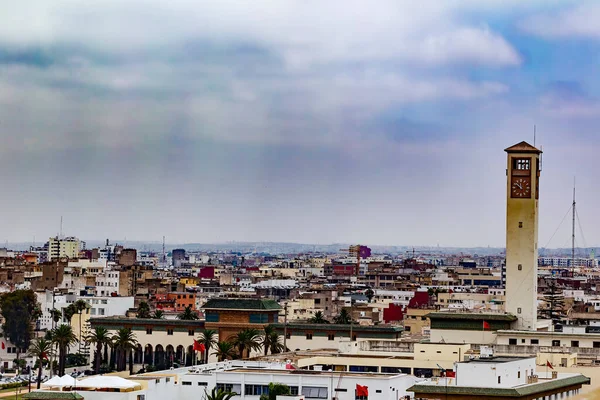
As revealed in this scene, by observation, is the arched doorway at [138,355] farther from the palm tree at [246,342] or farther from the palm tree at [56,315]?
the palm tree at [56,315]

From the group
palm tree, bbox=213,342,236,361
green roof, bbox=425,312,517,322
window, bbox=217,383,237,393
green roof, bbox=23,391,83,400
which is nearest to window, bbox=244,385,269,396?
window, bbox=217,383,237,393

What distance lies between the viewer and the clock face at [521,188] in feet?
239

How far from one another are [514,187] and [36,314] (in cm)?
4439

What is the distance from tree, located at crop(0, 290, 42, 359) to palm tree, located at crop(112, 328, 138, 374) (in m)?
18.9

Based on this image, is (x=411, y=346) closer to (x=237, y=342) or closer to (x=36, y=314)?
(x=237, y=342)

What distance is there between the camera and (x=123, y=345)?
84.6m

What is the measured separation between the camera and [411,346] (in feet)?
212

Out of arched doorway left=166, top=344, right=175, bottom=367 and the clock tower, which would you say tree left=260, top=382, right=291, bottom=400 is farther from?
arched doorway left=166, top=344, right=175, bottom=367

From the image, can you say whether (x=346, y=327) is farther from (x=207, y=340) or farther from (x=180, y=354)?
(x=180, y=354)

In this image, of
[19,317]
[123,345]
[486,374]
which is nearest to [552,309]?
[123,345]

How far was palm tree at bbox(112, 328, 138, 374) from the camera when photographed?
278ft

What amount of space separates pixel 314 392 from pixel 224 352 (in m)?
23.3

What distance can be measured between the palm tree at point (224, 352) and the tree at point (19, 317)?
95.5 feet

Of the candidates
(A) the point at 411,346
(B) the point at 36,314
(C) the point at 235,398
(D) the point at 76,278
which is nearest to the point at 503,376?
(C) the point at 235,398
